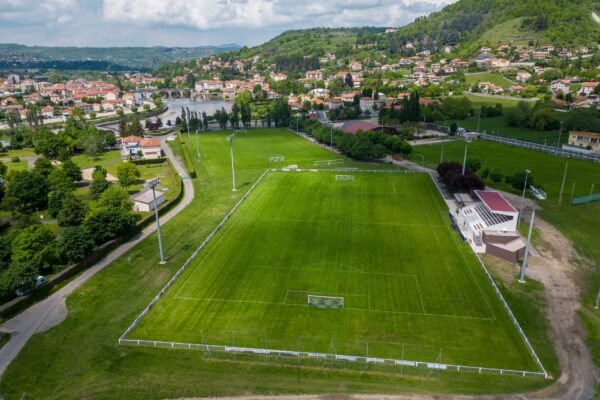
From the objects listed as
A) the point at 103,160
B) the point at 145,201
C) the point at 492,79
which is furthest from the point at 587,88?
the point at 103,160

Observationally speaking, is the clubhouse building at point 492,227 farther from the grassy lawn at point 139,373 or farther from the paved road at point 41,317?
the paved road at point 41,317

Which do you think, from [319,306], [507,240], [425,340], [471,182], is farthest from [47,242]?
[471,182]

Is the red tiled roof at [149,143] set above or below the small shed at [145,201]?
above

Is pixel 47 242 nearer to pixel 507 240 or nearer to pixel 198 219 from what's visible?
pixel 198 219

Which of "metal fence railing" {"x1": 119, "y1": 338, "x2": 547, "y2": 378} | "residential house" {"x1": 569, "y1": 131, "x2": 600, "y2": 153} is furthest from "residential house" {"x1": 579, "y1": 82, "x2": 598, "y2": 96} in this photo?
"metal fence railing" {"x1": 119, "y1": 338, "x2": 547, "y2": 378}

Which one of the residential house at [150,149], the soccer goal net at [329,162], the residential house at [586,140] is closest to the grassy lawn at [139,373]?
the soccer goal net at [329,162]

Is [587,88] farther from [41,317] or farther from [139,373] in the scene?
[41,317]

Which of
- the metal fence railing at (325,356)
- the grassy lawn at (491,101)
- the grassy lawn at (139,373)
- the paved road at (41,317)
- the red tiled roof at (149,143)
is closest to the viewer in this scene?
the grassy lawn at (139,373)
